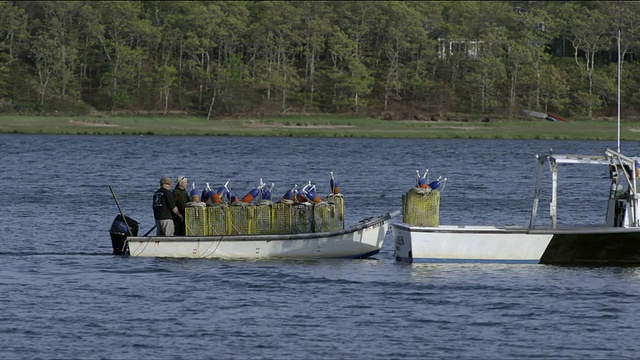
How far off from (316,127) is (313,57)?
81.3 ft

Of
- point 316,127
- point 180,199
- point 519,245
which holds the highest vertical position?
point 180,199

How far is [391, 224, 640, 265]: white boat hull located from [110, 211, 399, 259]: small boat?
1.22 metres

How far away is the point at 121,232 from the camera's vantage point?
95.6 feet

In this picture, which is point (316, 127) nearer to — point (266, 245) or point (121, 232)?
point (121, 232)

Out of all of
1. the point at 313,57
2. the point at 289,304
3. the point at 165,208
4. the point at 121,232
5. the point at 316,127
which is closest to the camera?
the point at 289,304

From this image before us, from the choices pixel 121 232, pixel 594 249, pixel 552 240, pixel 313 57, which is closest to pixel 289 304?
pixel 121 232

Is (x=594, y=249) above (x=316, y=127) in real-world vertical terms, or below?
above

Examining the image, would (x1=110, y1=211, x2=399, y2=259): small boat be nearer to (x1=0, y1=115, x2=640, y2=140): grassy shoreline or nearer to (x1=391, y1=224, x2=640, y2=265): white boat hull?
(x1=391, y1=224, x2=640, y2=265): white boat hull

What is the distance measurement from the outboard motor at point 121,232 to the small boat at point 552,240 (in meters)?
6.10

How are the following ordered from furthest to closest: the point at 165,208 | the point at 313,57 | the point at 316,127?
the point at 313,57
the point at 316,127
the point at 165,208

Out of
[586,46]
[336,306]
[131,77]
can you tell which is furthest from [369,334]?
[586,46]

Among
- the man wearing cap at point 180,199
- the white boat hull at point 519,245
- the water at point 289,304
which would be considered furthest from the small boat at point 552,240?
the man wearing cap at point 180,199

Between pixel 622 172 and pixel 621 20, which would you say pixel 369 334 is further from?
pixel 621 20

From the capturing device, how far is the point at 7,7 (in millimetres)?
151000
